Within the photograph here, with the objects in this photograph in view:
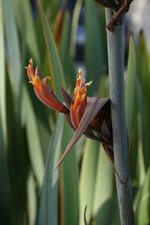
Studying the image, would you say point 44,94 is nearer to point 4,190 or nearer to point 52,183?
point 52,183

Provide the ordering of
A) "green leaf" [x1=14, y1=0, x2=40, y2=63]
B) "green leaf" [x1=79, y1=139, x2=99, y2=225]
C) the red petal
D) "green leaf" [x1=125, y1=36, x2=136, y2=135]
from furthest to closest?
1. "green leaf" [x1=14, y1=0, x2=40, y2=63]
2. "green leaf" [x1=79, y1=139, x2=99, y2=225]
3. "green leaf" [x1=125, y1=36, x2=136, y2=135]
4. the red petal

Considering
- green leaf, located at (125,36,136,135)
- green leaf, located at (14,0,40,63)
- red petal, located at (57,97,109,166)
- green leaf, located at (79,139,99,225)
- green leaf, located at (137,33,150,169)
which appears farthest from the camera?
green leaf, located at (14,0,40,63)

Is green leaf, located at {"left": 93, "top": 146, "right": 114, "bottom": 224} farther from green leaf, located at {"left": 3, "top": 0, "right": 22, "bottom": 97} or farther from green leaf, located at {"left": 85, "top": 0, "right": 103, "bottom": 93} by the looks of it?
green leaf, located at {"left": 85, "top": 0, "right": 103, "bottom": 93}

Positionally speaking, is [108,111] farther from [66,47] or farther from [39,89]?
[66,47]

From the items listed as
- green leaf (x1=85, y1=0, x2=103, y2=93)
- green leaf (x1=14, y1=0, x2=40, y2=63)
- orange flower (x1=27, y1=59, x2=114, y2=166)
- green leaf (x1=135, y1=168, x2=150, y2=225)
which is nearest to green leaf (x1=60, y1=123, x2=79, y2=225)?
green leaf (x1=135, y1=168, x2=150, y2=225)

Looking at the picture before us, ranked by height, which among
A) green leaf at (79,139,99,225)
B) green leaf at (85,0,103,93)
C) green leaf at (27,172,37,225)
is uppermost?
green leaf at (85,0,103,93)

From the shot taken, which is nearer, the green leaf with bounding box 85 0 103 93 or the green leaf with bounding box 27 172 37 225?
the green leaf with bounding box 27 172 37 225

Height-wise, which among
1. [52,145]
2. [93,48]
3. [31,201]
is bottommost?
[31,201]

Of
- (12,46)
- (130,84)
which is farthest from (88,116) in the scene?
(12,46)

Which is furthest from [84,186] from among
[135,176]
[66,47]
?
[66,47]
